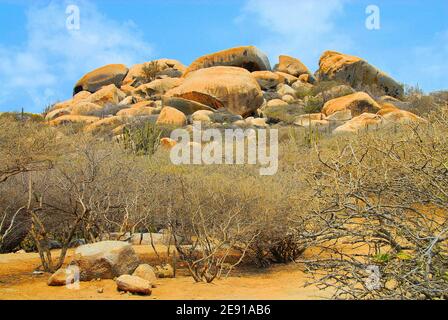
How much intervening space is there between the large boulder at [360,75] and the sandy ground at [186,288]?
31.6 meters

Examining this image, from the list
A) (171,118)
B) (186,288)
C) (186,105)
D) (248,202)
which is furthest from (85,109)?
(186,288)

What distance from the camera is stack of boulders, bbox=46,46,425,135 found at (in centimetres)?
2712

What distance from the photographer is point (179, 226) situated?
977 cm

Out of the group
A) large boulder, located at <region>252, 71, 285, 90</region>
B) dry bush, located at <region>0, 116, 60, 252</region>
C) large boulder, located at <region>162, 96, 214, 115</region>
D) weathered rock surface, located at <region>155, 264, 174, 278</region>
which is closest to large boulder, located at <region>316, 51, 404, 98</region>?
large boulder, located at <region>252, 71, 285, 90</region>

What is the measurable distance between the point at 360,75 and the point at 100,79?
22.5 metres

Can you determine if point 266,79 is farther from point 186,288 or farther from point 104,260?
point 186,288

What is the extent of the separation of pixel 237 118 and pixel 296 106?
23.5 feet

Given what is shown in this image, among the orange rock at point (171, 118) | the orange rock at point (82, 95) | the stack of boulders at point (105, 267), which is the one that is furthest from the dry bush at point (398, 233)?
the orange rock at point (82, 95)

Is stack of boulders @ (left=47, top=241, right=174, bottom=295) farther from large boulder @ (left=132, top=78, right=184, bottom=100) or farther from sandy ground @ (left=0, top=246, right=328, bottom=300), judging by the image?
large boulder @ (left=132, top=78, right=184, bottom=100)

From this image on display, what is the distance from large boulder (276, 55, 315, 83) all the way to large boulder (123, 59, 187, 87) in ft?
28.6

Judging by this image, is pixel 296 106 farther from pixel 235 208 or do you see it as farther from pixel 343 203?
pixel 343 203

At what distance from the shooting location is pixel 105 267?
7.68m

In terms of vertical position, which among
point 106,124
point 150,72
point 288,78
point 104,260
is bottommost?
point 104,260
